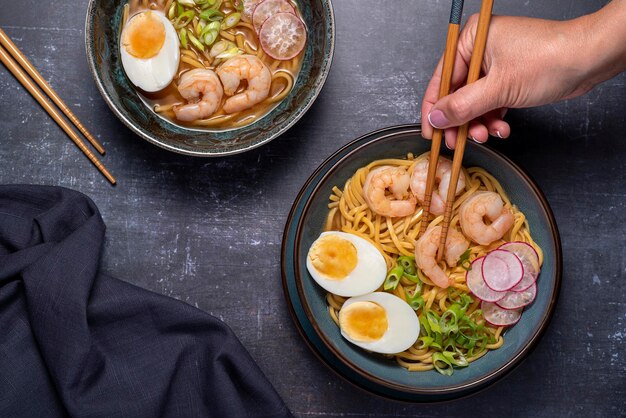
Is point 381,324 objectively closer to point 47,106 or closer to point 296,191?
point 296,191

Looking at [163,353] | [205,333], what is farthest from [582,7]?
[163,353]

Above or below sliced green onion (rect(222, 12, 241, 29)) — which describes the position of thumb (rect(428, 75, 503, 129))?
below

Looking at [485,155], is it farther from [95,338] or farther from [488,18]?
[95,338]

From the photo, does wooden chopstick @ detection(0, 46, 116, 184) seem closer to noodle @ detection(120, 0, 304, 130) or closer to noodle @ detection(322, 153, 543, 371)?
noodle @ detection(120, 0, 304, 130)

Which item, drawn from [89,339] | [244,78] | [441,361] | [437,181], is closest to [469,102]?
[437,181]

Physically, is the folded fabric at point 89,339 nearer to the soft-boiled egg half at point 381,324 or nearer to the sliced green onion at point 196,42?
the soft-boiled egg half at point 381,324

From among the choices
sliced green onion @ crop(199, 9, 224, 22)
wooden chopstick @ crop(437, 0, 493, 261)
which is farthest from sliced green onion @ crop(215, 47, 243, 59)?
wooden chopstick @ crop(437, 0, 493, 261)
